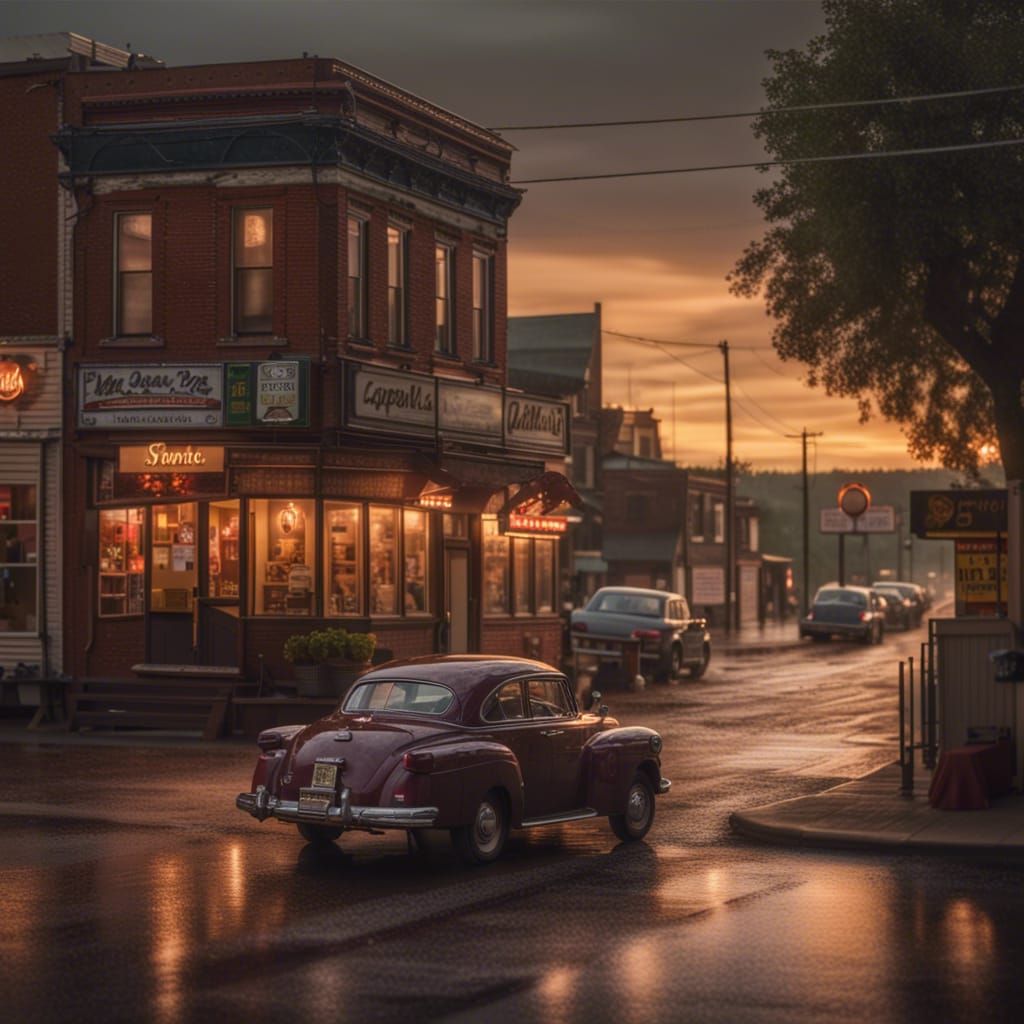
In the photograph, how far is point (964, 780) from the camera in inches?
742

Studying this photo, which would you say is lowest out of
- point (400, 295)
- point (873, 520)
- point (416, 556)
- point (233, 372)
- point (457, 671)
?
point (457, 671)

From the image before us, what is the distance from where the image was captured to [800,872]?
1547 centimetres

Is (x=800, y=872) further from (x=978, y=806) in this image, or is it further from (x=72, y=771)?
(x=72, y=771)

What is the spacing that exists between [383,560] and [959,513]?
13421 mm

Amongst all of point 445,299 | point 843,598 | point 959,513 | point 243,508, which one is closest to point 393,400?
point 243,508

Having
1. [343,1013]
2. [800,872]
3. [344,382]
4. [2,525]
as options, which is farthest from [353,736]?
[2,525]

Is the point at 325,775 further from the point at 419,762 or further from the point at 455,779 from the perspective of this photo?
the point at 455,779

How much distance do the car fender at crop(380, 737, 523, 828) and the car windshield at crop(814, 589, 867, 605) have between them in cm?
5414

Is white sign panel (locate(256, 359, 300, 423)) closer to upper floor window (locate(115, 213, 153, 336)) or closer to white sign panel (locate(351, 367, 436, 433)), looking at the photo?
white sign panel (locate(351, 367, 436, 433))

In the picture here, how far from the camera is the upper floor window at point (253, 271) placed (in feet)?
108

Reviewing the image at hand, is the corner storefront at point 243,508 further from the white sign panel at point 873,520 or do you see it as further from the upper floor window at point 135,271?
the white sign panel at point 873,520

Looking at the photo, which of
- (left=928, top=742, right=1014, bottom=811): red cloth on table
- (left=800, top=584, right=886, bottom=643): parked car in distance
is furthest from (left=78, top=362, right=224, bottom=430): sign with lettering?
(left=800, top=584, right=886, bottom=643): parked car in distance

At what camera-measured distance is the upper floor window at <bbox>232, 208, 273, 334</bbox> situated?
3297 cm

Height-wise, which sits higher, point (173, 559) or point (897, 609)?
point (173, 559)
